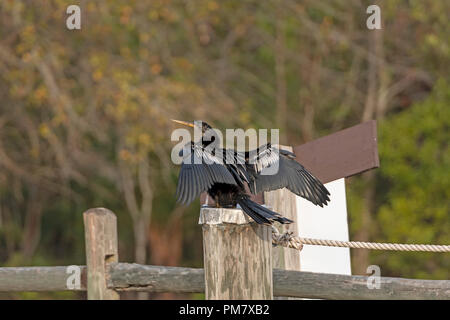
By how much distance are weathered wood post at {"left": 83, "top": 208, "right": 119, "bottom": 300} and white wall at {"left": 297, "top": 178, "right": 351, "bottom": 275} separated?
3.33 ft


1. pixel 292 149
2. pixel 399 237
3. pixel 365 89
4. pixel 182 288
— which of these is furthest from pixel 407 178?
pixel 182 288

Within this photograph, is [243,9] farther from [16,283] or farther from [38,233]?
[16,283]

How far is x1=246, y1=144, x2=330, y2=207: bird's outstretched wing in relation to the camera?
11.1 ft

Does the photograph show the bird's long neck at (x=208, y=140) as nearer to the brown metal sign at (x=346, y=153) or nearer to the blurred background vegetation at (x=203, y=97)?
the brown metal sign at (x=346, y=153)

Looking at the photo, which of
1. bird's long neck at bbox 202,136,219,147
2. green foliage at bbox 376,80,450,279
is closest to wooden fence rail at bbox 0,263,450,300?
bird's long neck at bbox 202,136,219,147

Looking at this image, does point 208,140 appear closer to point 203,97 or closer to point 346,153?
point 346,153

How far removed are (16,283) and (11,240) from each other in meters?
6.95

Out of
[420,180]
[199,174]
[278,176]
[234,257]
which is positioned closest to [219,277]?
[234,257]

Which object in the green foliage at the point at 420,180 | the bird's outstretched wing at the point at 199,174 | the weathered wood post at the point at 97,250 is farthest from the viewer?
the green foliage at the point at 420,180

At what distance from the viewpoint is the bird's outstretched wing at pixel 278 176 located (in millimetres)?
3396

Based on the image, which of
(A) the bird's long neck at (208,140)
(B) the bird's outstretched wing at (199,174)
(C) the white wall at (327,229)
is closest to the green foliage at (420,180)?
(C) the white wall at (327,229)

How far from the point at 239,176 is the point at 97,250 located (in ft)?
3.09

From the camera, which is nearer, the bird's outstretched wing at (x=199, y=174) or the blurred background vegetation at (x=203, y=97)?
the bird's outstretched wing at (x=199, y=174)

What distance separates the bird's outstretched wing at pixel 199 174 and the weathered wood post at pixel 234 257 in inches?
6.9
